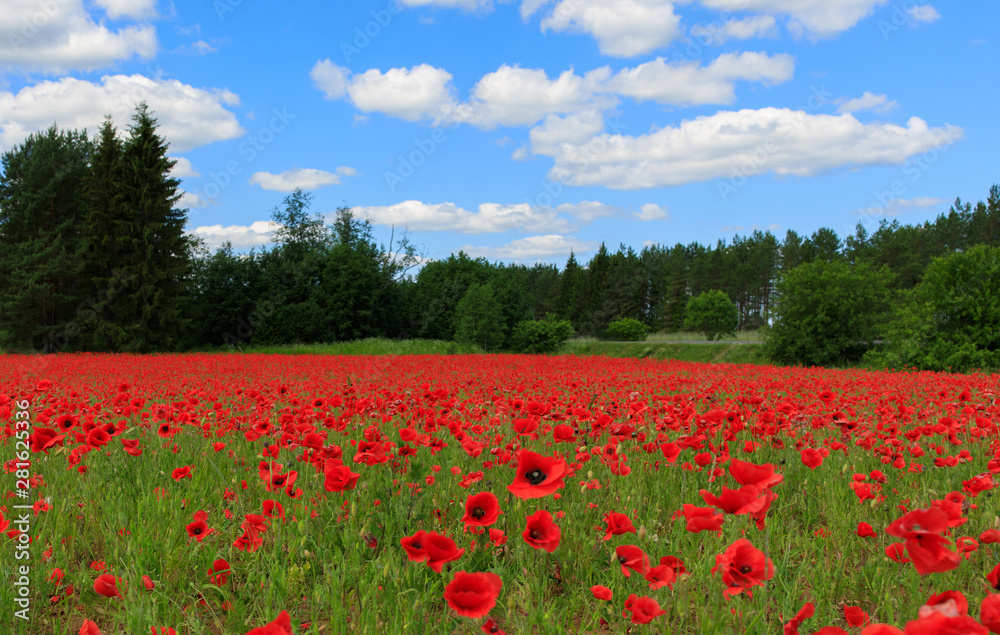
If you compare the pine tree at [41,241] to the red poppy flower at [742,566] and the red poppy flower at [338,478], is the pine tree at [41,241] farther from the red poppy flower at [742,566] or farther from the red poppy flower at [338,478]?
the red poppy flower at [742,566]

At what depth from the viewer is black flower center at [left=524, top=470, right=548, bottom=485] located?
1.55 meters

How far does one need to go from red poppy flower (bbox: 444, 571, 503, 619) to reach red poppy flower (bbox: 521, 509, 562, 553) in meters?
0.33

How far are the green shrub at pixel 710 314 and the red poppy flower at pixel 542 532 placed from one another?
6070cm

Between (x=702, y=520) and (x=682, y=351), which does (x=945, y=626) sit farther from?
(x=682, y=351)

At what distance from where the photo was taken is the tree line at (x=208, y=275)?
27.9 m

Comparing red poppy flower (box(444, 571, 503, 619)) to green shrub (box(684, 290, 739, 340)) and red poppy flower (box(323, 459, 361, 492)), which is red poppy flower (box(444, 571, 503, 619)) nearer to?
red poppy flower (box(323, 459, 361, 492))

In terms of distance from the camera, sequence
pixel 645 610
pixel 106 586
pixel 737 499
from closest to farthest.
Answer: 1. pixel 737 499
2. pixel 645 610
3. pixel 106 586

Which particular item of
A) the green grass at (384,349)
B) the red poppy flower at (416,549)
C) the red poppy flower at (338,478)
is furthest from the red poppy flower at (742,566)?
the green grass at (384,349)

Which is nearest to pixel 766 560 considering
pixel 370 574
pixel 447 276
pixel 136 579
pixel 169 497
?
pixel 370 574

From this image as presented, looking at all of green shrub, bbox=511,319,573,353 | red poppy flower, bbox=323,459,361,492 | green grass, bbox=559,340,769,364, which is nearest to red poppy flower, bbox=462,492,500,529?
red poppy flower, bbox=323,459,361,492

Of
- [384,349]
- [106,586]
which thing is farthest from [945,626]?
[384,349]

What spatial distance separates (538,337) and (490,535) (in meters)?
34.3

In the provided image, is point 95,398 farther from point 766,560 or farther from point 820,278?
point 820,278

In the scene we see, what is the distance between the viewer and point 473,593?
1.20 meters
